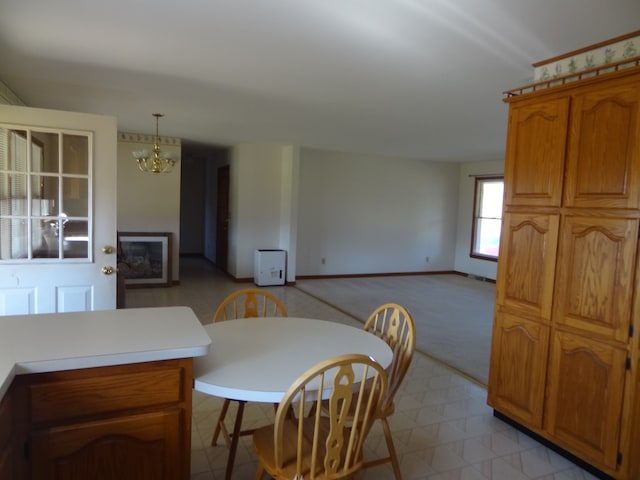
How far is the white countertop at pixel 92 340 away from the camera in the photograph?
4.24ft

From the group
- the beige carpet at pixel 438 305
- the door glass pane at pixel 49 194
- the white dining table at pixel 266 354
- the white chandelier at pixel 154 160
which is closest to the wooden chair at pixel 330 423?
the white dining table at pixel 266 354

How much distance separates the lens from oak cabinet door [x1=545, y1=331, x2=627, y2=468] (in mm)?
2176

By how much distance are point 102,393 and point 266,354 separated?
64 centimetres

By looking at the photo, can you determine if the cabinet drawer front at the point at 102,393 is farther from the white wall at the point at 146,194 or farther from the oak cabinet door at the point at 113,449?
the white wall at the point at 146,194

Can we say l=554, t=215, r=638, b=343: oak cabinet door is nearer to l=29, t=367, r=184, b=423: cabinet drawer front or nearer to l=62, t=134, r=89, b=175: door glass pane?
l=29, t=367, r=184, b=423: cabinet drawer front

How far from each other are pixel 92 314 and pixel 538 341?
242 centimetres

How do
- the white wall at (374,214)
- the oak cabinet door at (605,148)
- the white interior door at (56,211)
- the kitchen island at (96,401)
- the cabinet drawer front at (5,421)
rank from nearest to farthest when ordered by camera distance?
the cabinet drawer front at (5,421) < the kitchen island at (96,401) < the oak cabinet door at (605,148) < the white interior door at (56,211) < the white wall at (374,214)

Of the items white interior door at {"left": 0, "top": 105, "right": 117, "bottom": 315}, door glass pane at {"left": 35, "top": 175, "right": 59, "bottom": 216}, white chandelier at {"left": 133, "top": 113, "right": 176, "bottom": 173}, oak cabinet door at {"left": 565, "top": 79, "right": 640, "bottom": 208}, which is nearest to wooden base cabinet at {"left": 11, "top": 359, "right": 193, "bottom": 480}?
white interior door at {"left": 0, "top": 105, "right": 117, "bottom": 315}

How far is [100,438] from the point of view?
140 cm

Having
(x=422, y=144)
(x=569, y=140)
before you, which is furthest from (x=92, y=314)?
(x=422, y=144)

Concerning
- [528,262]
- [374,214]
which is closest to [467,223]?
[374,214]

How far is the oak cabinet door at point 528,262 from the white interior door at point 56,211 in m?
2.60

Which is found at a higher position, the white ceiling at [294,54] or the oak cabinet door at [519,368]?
the white ceiling at [294,54]

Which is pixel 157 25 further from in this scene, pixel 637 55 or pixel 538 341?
pixel 538 341
